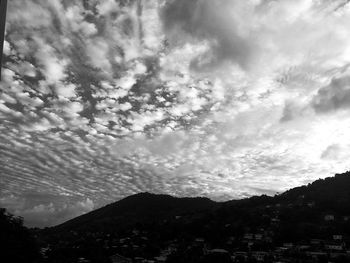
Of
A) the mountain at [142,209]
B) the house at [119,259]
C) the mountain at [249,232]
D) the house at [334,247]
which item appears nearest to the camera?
the house at [334,247]

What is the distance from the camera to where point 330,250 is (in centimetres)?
5116

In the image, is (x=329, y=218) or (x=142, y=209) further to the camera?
(x=142, y=209)

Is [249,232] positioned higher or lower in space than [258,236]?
higher

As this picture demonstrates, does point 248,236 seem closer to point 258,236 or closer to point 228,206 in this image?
point 258,236

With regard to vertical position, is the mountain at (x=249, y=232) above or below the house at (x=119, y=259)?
above

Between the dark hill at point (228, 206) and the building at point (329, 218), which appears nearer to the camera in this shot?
the building at point (329, 218)

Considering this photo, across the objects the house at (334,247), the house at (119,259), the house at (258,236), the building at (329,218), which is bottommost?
the house at (119,259)

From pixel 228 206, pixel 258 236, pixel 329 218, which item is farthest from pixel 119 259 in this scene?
pixel 228 206

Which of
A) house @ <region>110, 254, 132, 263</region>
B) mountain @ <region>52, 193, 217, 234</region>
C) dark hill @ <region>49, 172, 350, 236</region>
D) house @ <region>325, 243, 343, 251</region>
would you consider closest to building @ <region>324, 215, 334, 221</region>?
dark hill @ <region>49, 172, 350, 236</region>

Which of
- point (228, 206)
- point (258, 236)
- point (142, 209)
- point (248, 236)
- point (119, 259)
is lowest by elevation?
point (119, 259)

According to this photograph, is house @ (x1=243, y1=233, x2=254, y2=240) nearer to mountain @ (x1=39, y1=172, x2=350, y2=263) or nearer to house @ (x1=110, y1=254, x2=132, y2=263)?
mountain @ (x1=39, y1=172, x2=350, y2=263)

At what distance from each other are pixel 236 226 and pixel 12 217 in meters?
43.5

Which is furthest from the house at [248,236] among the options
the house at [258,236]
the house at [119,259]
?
the house at [119,259]

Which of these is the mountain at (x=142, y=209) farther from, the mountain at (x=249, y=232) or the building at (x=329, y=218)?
the building at (x=329, y=218)
